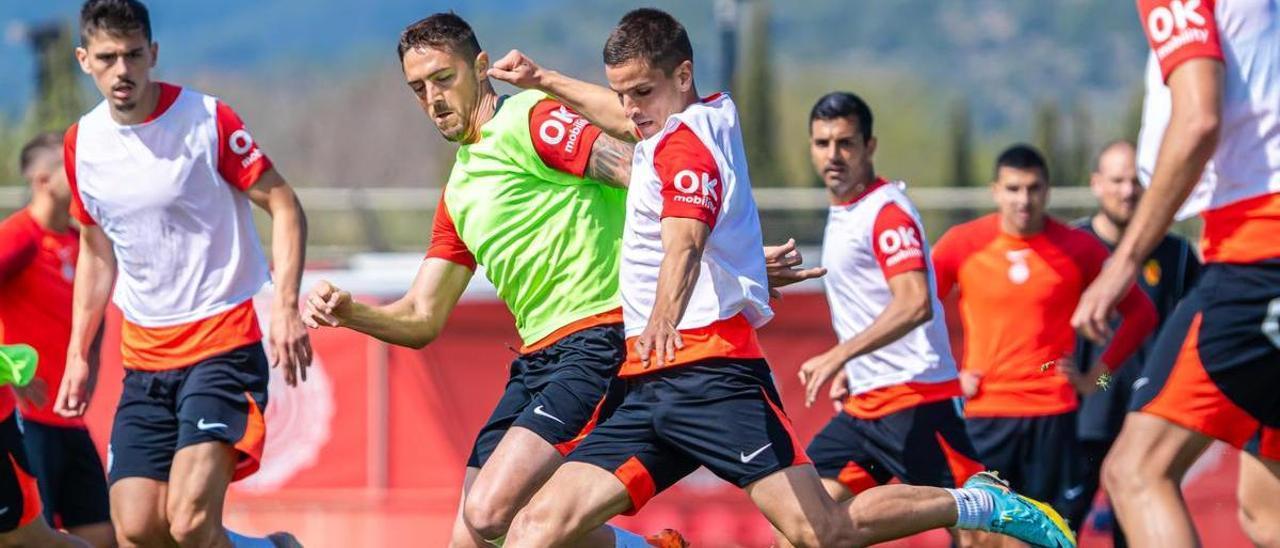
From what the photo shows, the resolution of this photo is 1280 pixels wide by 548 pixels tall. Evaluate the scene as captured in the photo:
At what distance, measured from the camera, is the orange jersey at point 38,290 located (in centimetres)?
940

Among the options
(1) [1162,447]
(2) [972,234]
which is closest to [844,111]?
(2) [972,234]

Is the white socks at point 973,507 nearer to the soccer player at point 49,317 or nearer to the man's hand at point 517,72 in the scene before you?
the man's hand at point 517,72

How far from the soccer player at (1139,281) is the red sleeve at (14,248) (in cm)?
538

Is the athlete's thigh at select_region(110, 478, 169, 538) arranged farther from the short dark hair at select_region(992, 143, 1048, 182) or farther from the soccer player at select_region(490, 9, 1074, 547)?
the short dark hair at select_region(992, 143, 1048, 182)

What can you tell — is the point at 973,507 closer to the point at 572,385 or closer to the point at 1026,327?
the point at 572,385

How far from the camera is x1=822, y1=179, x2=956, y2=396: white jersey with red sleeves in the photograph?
845 centimetres

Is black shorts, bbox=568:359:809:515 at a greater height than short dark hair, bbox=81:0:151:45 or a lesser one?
lesser

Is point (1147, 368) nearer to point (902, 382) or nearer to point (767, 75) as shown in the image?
point (902, 382)

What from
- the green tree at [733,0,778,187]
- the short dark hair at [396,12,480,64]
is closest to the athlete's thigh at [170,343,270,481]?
the short dark hair at [396,12,480,64]

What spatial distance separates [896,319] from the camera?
7.98 metres

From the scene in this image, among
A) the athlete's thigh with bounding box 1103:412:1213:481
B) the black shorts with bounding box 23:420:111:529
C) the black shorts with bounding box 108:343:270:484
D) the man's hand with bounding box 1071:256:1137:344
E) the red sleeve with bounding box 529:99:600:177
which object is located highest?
the red sleeve with bounding box 529:99:600:177

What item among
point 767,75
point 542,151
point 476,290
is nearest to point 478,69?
point 542,151

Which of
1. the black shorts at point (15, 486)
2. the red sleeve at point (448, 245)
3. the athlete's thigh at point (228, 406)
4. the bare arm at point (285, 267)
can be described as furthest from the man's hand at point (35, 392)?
the red sleeve at point (448, 245)

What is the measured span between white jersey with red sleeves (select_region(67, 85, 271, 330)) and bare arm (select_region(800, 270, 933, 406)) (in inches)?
96.9
